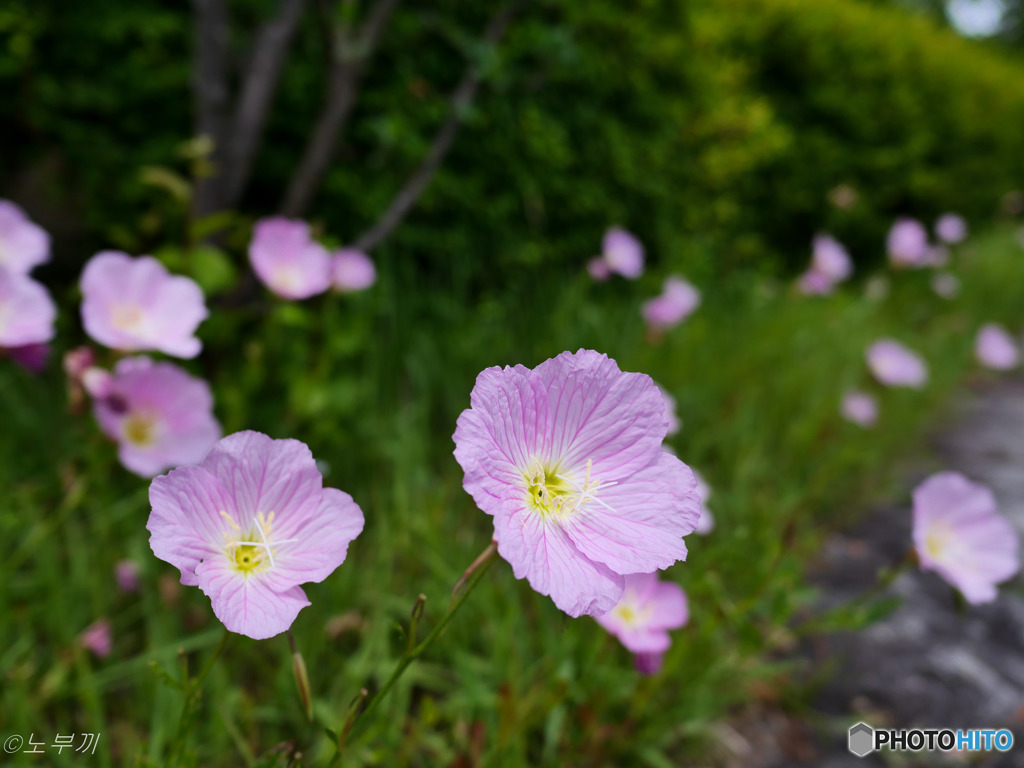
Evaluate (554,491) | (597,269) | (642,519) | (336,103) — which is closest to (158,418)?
(554,491)

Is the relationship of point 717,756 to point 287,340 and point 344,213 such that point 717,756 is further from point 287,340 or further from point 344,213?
point 344,213

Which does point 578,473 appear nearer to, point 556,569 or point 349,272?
point 556,569

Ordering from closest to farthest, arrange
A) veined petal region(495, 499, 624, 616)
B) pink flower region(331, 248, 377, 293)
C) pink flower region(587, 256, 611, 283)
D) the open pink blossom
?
veined petal region(495, 499, 624, 616)
the open pink blossom
pink flower region(331, 248, 377, 293)
pink flower region(587, 256, 611, 283)

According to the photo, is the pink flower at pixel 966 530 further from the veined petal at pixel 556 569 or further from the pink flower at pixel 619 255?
the pink flower at pixel 619 255

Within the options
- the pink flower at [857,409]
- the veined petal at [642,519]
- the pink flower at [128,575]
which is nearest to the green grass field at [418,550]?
the pink flower at [128,575]

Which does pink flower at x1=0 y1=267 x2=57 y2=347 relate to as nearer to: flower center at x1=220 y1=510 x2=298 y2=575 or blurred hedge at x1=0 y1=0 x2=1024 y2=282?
blurred hedge at x1=0 y1=0 x2=1024 y2=282

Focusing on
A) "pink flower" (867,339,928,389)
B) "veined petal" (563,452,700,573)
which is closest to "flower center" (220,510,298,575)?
"veined petal" (563,452,700,573)

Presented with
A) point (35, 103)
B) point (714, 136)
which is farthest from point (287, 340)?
point (714, 136)
